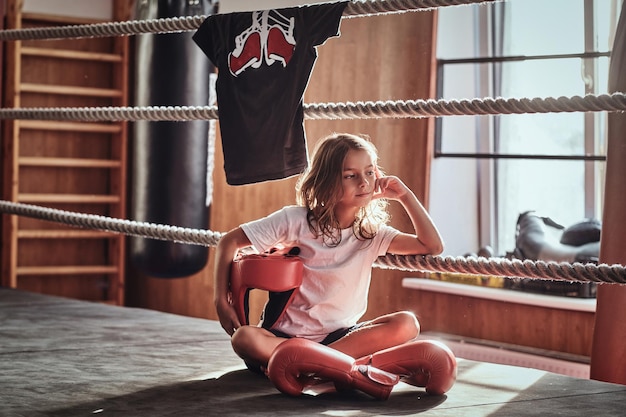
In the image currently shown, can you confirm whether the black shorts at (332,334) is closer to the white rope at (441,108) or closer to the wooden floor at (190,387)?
the wooden floor at (190,387)

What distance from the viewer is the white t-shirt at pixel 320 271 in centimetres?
165

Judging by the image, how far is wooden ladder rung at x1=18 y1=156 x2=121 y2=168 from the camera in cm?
525

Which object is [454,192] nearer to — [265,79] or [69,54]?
[69,54]

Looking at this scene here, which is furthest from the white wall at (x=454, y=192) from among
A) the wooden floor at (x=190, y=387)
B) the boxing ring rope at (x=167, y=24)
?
the wooden floor at (x=190, y=387)

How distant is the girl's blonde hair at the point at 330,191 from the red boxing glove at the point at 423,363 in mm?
292

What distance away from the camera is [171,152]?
367 centimetres

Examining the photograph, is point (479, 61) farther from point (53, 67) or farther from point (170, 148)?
point (53, 67)

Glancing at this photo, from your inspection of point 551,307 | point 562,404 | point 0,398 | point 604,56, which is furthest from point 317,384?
point 604,56

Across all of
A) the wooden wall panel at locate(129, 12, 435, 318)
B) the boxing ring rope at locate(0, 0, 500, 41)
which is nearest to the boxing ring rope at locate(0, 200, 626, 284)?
the boxing ring rope at locate(0, 0, 500, 41)

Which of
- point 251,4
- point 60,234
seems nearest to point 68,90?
point 60,234

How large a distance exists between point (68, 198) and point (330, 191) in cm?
392

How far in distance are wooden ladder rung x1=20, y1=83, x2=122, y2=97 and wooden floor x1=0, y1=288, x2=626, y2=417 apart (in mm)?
3483

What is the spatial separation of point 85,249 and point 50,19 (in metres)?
1.38

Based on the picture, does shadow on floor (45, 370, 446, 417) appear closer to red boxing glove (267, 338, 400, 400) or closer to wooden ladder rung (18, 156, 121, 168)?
red boxing glove (267, 338, 400, 400)
